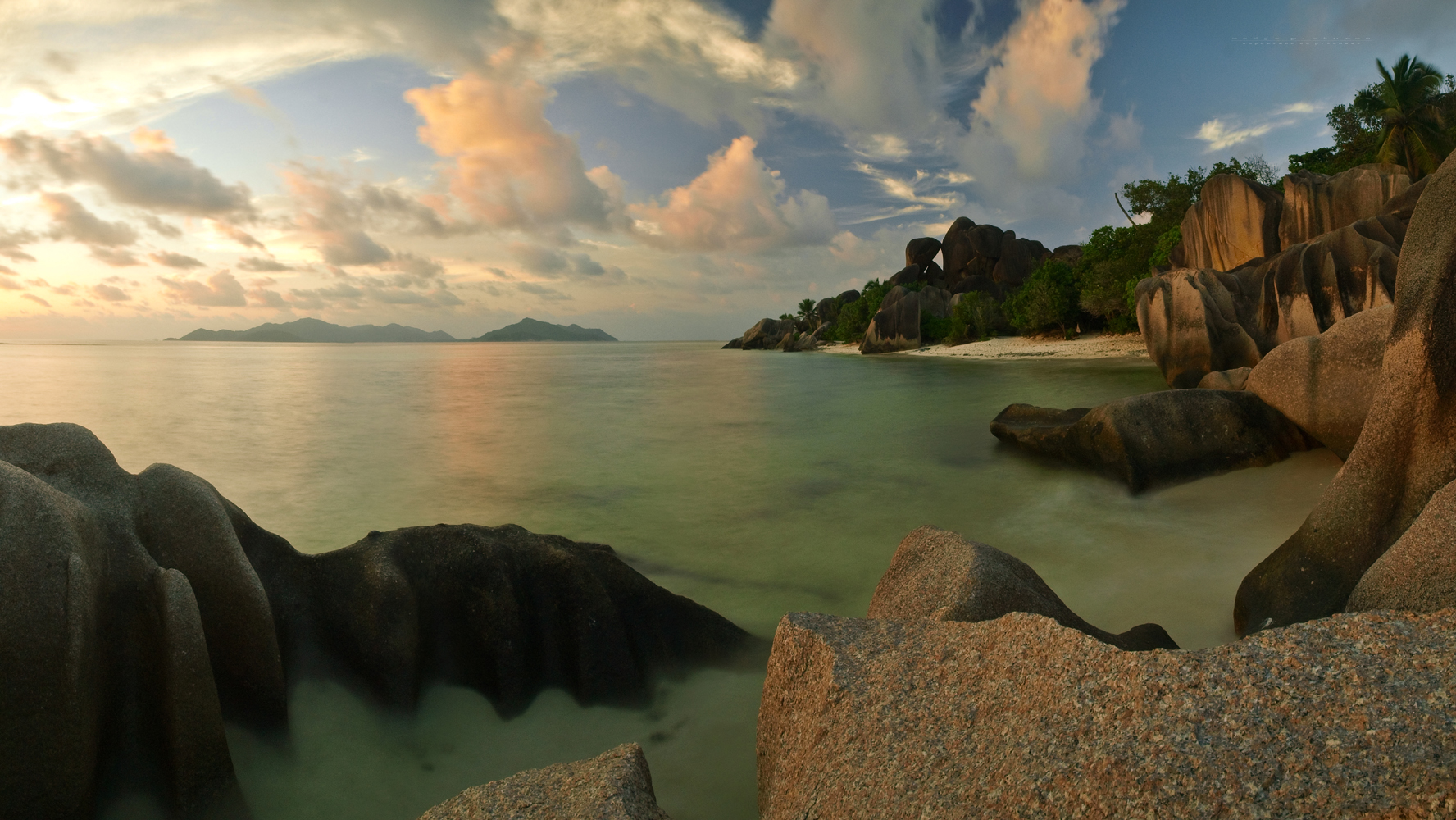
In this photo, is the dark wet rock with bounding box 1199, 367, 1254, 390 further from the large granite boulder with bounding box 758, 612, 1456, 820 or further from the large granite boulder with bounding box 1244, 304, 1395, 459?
the large granite boulder with bounding box 758, 612, 1456, 820

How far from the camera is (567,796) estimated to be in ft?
7.16

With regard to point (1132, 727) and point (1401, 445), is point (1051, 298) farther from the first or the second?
point (1132, 727)

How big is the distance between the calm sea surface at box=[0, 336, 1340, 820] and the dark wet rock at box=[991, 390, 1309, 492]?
A: 0.21 m

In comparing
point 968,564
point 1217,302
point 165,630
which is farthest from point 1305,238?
point 165,630

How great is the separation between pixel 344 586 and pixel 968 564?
342 centimetres

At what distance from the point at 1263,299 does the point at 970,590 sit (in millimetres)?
18535

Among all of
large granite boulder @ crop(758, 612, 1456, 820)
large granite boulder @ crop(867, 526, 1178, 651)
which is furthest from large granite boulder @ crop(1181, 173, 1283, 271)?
large granite boulder @ crop(758, 612, 1456, 820)

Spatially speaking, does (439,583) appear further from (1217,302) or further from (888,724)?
(1217,302)

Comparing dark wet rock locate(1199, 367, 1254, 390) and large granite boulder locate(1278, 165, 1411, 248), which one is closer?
dark wet rock locate(1199, 367, 1254, 390)

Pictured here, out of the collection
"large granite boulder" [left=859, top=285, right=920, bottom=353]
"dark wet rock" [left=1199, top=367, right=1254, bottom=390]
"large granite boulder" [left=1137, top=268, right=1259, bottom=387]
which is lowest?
"dark wet rock" [left=1199, top=367, right=1254, bottom=390]

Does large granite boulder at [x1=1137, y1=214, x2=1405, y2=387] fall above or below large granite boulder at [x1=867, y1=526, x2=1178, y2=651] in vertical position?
Result: above

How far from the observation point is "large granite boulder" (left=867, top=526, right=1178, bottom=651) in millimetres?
3094

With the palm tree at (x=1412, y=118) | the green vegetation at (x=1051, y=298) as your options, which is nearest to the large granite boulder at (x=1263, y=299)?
the green vegetation at (x=1051, y=298)

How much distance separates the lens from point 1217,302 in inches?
675
